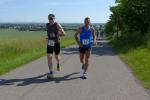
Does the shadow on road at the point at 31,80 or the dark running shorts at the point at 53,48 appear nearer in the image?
the shadow on road at the point at 31,80

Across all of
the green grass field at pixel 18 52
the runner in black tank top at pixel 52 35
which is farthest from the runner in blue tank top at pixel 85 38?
the green grass field at pixel 18 52

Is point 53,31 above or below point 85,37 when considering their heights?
above

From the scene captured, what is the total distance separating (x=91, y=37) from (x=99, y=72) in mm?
1967

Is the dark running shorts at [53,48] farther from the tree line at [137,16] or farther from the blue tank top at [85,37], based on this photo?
the tree line at [137,16]

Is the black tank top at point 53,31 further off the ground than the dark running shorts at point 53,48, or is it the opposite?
the black tank top at point 53,31

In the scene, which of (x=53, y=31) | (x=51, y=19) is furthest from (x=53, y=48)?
(x=51, y=19)

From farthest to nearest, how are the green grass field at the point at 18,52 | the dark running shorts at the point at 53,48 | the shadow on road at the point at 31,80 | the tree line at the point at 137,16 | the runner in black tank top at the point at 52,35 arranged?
the tree line at the point at 137,16 → the green grass field at the point at 18,52 → the dark running shorts at the point at 53,48 → the runner in black tank top at the point at 52,35 → the shadow on road at the point at 31,80

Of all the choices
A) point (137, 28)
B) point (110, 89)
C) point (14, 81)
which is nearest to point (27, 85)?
point (14, 81)

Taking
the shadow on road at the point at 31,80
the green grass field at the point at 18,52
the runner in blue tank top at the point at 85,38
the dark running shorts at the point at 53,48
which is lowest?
the green grass field at the point at 18,52

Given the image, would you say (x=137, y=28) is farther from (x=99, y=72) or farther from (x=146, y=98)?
(x=146, y=98)

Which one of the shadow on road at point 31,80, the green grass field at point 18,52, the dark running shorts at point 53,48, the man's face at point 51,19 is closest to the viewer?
the shadow on road at point 31,80

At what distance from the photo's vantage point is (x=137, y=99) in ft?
29.9

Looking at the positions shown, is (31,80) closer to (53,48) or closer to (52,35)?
(53,48)

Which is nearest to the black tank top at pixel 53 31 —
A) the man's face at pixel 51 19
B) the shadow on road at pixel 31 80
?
the man's face at pixel 51 19
